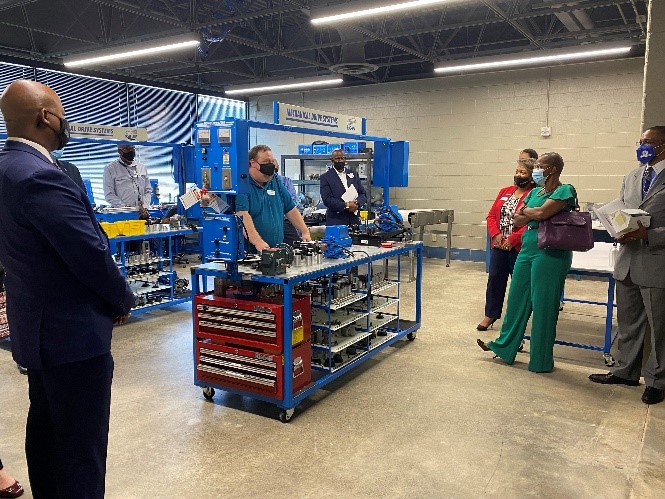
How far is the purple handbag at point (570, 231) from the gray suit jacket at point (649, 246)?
0.27 m

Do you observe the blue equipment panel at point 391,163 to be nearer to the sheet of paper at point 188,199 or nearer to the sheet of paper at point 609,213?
the sheet of paper at point 609,213

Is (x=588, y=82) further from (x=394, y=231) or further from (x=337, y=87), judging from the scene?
(x=394, y=231)

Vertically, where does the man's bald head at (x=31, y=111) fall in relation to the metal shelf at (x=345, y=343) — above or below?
above

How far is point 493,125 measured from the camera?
977cm

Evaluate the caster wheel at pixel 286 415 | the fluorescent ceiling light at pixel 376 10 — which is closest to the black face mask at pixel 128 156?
the fluorescent ceiling light at pixel 376 10

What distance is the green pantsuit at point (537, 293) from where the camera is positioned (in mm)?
4051

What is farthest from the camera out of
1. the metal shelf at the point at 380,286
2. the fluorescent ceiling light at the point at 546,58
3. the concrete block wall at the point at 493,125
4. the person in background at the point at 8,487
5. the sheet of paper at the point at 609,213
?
the concrete block wall at the point at 493,125

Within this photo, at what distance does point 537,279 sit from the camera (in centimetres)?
411

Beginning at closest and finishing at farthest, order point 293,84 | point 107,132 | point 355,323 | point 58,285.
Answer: point 58,285, point 355,323, point 107,132, point 293,84

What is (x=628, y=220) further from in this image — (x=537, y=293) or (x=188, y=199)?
(x=188, y=199)

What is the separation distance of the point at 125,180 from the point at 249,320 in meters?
4.54

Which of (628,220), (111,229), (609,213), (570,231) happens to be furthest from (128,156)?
(628,220)

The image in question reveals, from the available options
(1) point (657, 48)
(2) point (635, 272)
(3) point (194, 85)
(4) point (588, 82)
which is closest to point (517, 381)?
(2) point (635, 272)

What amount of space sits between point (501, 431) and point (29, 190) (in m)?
2.88
